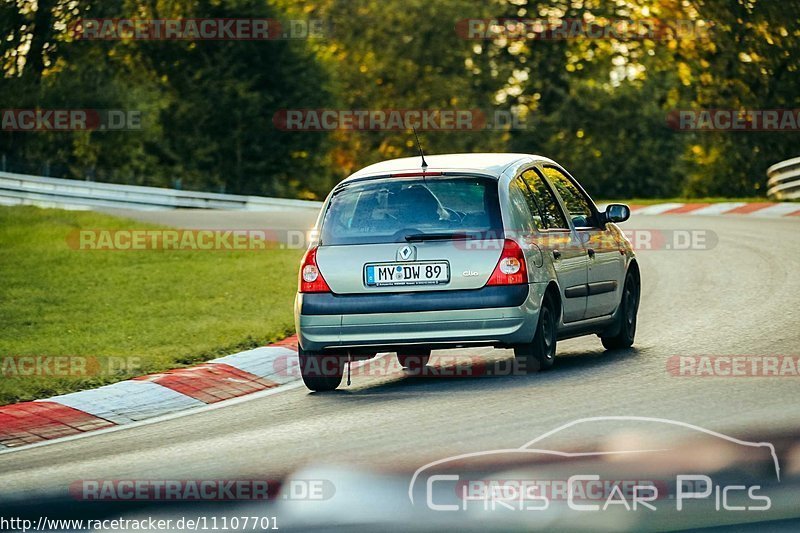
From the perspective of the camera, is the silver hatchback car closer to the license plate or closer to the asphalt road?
the license plate

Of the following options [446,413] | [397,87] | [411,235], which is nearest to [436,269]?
[411,235]

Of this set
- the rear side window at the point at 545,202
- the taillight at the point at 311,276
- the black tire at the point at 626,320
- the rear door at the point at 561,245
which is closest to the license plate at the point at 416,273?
the taillight at the point at 311,276

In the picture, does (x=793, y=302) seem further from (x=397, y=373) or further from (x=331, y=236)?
(x=331, y=236)

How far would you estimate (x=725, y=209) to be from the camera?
95.3 feet

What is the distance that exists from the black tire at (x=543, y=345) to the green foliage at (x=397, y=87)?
117ft

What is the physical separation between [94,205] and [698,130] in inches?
1282

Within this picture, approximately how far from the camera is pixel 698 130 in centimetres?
5925

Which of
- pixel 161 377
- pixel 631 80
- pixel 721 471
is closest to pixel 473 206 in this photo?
pixel 161 377

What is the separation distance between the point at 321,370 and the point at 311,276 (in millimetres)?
756

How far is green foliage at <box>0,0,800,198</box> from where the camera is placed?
53688 millimetres

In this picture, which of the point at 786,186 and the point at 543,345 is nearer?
the point at 543,345

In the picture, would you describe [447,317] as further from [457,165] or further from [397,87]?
[397,87]

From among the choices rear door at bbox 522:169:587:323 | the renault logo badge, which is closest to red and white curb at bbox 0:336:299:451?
the renault logo badge

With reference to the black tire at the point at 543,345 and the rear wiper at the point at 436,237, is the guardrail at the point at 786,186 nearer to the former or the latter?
the black tire at the point at 543,345
